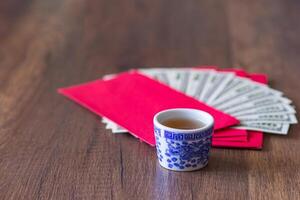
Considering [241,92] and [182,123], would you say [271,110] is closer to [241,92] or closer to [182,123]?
[241,92]

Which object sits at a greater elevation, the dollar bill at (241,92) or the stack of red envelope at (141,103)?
the stack of red envelope at (141,103)

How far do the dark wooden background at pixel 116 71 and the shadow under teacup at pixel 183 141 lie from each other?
0.02 m

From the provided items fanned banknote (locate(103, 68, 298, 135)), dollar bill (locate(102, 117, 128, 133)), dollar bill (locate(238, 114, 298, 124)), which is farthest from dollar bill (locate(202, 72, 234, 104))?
dollar bill (locate(102, 117, 128, 133))

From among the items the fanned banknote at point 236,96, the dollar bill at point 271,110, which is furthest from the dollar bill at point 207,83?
the dollar bill at point 271,110

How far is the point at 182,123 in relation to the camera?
95 centimetres

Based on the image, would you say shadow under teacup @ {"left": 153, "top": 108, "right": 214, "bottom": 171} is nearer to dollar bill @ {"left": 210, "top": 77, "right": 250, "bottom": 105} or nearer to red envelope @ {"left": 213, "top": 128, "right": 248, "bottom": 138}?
red envelope @ {"left": 213, "top": 128, "right": 248, "bottom": 138}

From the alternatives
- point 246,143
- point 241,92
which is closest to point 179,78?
point 241,92

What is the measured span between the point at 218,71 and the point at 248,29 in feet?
1.45

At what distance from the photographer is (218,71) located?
1.38 m

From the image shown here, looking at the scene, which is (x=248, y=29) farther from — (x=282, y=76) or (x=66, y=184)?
(x=66, y=184)

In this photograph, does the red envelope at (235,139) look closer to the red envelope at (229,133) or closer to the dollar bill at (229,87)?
the red envelope at (229,133)

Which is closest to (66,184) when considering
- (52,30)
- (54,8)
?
(52,30)

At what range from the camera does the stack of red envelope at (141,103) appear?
1.02 metres

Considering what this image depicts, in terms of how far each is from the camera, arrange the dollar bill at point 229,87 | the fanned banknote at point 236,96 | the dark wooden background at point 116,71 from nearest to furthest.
Result: the dark wooden background at point 116,71 → the fanned banknote at point 236,96 → the dollar bill at point 229,87
